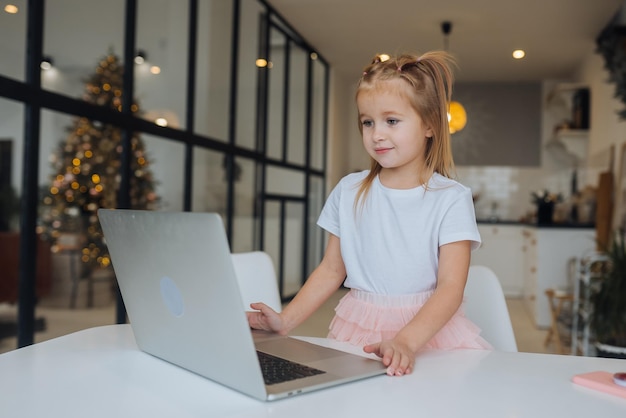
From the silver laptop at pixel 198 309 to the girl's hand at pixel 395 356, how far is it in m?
0.01

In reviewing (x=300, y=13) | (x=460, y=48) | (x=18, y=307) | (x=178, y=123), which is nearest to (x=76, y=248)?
(x=18, y=307)

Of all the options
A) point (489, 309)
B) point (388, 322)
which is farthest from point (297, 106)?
point (388, 322)

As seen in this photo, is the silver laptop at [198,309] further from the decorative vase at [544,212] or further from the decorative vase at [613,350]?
the decorative vase at [544,212]

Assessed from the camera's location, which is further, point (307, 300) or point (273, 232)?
point (273, 232)

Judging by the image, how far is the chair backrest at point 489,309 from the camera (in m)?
1.28

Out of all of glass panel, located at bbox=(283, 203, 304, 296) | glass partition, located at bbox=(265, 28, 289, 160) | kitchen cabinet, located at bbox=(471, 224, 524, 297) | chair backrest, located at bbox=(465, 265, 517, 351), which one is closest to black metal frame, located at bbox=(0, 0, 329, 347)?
glass partition, located at bbox=(265, 28, 289, 160)

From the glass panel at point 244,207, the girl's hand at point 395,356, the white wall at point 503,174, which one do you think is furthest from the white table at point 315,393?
the white wall at point 503,174

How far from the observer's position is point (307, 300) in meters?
1.23

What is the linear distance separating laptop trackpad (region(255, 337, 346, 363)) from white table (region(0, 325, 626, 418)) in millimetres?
125

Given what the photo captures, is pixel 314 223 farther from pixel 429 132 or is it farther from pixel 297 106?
pixel 429 132

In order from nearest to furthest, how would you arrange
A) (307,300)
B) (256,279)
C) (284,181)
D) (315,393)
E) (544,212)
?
(315,393)
(307,300)
(256,279)
(544,212)
(284,181)

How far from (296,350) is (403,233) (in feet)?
1.09

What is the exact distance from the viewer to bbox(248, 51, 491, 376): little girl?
3.69 feet

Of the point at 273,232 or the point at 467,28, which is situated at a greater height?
the point at 467,28
